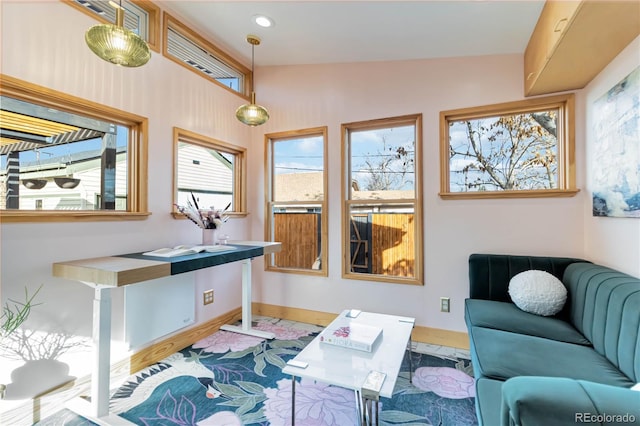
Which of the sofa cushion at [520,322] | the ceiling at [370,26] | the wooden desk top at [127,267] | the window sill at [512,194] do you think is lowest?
the sofa cushion at [520,322]

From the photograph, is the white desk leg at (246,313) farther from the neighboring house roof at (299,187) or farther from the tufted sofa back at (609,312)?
the tufted sofa back at (609,312)

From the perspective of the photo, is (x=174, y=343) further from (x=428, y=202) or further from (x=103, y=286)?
(x=428, y=202)

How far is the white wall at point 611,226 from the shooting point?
1.70 meters

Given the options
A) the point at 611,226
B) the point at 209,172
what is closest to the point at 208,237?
the point at 209,172

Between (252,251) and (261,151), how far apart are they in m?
1.43

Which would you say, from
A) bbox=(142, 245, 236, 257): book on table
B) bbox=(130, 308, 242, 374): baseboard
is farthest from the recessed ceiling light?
bbox=(130, 308, 242, 374): baseboard

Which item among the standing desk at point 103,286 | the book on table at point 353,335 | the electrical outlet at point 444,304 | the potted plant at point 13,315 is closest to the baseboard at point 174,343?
the standing desk at point 103,286

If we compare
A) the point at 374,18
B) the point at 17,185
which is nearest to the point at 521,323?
the point at 374,18

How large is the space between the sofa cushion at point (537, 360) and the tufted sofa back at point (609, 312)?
0.07 metres

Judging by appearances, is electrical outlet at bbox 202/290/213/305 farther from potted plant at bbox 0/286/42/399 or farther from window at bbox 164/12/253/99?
window at bbox 164/12/253/99

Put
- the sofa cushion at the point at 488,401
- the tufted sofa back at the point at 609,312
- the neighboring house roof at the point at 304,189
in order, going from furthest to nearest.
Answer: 1. the neighboring house roof at the point at 304,189
2. the tufted sofa back at the point at 609,312
3. the sofa cushion at the point at 488,401

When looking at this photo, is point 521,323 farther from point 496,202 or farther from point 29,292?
point 29,292

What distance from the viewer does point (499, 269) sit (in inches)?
93.8

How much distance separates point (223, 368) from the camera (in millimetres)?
2312
